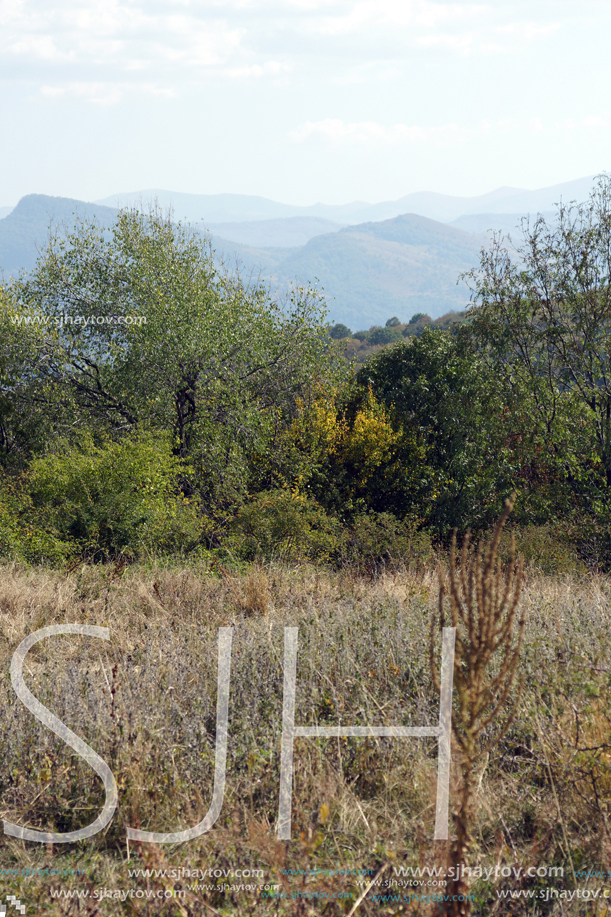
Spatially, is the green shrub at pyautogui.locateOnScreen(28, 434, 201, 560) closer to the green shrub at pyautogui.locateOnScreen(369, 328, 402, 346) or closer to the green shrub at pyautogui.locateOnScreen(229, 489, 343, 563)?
the green shrub at pyautogui.locateOnScreen(229, 489, 343, 563)

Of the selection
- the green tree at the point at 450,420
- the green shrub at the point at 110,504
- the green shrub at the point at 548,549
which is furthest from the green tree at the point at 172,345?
the green shrub at the point at 548,549

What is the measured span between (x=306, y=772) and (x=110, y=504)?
739cm

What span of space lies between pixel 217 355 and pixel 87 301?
4.16m

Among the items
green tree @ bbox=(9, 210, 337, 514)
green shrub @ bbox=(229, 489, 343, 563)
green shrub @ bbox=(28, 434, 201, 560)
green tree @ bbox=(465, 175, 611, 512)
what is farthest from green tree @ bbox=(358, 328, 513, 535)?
green shrub @ bbox=(28, 434, 201, 560)

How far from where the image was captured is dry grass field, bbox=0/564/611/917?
2740 millimetres

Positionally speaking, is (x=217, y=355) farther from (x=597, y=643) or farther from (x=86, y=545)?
(x=597, y=643)

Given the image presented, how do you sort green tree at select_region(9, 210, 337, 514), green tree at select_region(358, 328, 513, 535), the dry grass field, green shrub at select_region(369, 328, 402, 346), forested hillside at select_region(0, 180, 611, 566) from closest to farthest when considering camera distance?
the dry grass field → forested hillside at select_region(0, 180, 611, 566) → green tree at select_region(9, 210, 337, 514) → green tree at select_region(358, 328, 513, 535) → green shrub at select_region(369, 328, 402, 346)

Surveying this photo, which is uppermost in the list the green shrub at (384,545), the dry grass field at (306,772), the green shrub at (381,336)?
the green shrub at (381,336)

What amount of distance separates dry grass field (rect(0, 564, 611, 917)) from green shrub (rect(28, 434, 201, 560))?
4378 millimetres

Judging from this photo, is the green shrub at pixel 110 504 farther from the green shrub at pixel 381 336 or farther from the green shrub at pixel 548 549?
the green shrub at pixel 381 336

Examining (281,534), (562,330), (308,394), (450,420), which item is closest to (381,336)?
(450,420)

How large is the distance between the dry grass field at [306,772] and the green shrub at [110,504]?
4378mm

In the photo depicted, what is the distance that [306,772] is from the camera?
3.38 m

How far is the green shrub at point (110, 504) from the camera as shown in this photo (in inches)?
388
